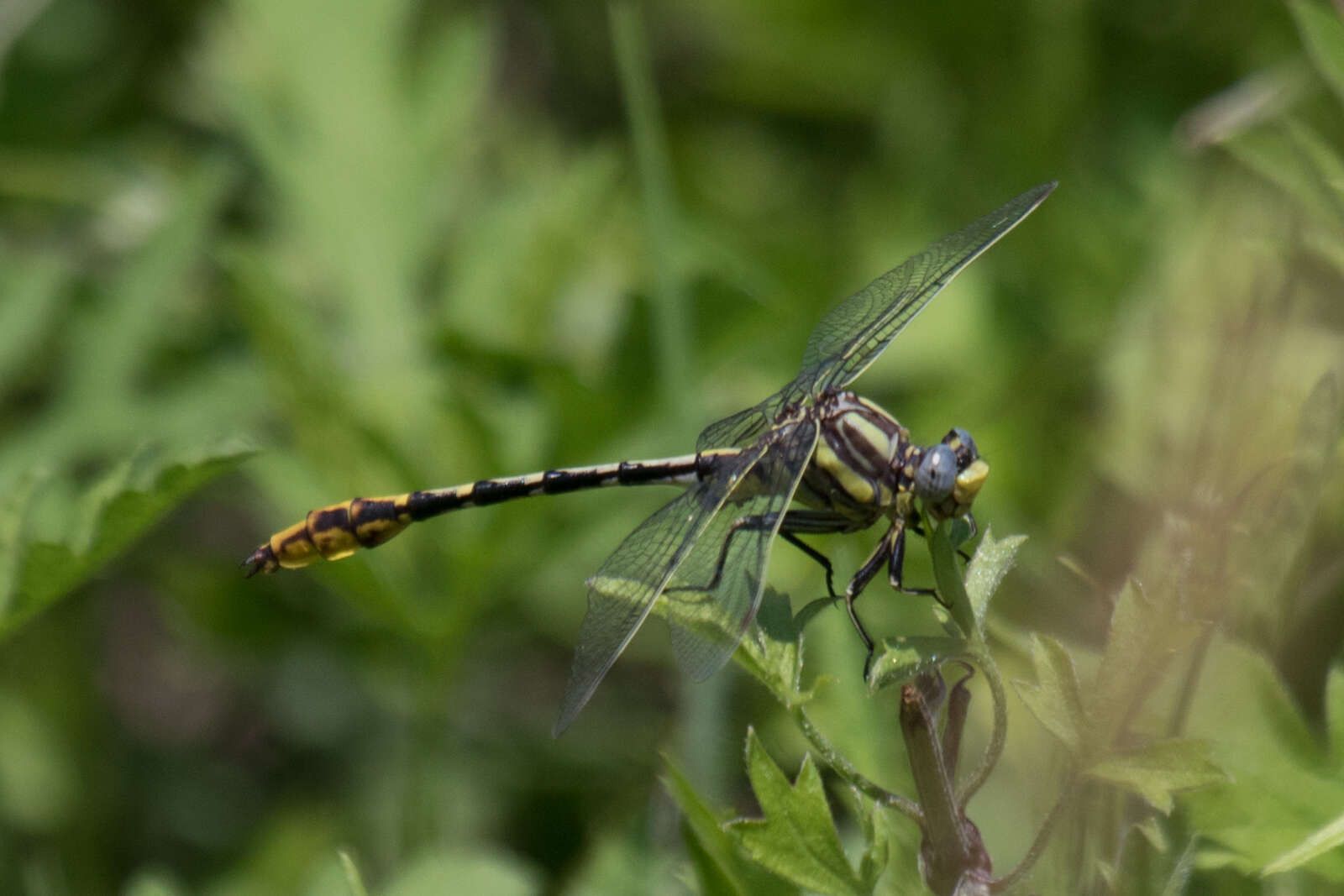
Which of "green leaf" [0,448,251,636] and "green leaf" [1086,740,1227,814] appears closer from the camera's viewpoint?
"green leaf" [1086,740,1227,814]

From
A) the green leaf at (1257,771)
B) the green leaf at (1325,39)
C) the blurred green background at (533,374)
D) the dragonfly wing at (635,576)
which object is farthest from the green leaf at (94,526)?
the green leaf at (1325,39)

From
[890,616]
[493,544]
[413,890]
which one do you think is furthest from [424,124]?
[413,890]

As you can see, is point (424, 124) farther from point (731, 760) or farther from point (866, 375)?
point (731, 760)

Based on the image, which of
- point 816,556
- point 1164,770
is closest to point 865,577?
point 816,556

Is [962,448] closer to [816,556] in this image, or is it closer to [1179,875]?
[816,556]

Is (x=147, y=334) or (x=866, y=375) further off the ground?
(x=147, y=334)

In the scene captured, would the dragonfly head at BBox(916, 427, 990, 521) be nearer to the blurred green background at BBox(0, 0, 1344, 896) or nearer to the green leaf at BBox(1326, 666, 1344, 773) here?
the blurred green background at BBox(0, 0, 1344, 896)

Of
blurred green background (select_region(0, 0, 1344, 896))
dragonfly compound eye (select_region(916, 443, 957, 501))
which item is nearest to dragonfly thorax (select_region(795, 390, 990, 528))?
dragonfly compound eye (select_region(916, 443, 957, 501))

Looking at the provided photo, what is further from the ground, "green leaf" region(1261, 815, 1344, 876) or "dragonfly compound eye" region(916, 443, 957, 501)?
"dragonfly compound eye" region(916, 443, 957, 501)
